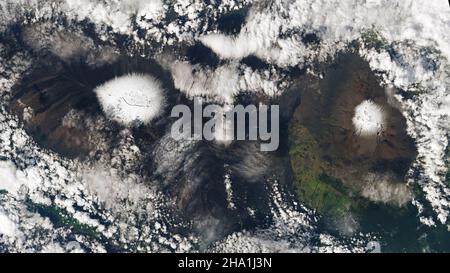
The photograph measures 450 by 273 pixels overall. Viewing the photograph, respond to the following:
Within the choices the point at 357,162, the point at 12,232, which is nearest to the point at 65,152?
the point at 12,232

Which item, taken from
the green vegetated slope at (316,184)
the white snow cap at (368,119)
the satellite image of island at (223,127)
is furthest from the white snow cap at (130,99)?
the white snow cap at (368,119)

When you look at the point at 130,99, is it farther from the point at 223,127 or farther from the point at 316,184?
the point at 316,184

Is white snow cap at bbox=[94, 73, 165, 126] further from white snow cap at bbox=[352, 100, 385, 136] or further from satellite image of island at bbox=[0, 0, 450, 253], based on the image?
white snow cap at bbox=[352, 100, 385, 136]

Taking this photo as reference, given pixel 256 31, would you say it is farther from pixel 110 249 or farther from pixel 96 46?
pixel 110 249

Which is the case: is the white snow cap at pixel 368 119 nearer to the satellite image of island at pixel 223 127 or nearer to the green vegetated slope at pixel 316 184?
the satellite image of island at pixel 223 127

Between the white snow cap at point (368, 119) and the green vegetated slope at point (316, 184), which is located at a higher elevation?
the white snow cap at point (368, 119)

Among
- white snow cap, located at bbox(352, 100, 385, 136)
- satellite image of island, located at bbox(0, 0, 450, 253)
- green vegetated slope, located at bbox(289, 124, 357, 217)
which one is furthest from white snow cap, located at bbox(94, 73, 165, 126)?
white snow cap, located at bbox(352, 100, 385, 136)
